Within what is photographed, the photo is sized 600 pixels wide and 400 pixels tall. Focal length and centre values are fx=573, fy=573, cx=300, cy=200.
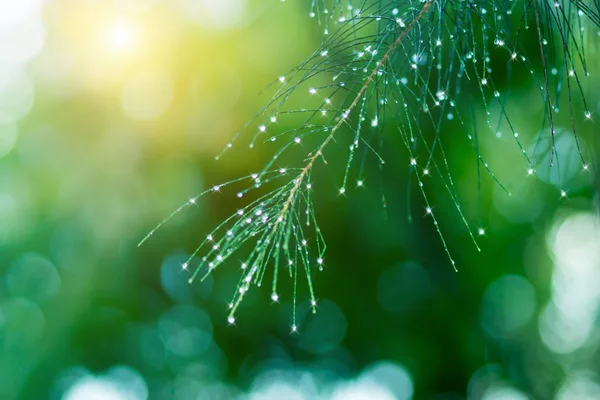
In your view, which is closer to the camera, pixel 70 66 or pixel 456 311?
pixel 456 311

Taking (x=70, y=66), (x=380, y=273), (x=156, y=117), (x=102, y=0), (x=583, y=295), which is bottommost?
(x=583, y=295)

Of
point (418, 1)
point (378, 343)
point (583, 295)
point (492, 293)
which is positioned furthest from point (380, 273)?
point (418, 1)

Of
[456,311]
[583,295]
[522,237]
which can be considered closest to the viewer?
[456,311]

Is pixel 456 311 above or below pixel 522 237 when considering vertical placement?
below

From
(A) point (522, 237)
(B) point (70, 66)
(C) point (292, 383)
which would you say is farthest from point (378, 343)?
(B) point (70, 66)

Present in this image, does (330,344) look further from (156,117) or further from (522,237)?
(156,117)

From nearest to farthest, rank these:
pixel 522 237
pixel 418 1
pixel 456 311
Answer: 1. pixel 418 1
2. pixel 456 311
3. pixel 522 237

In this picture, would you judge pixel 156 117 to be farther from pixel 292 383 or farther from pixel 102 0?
pixel 292 383
